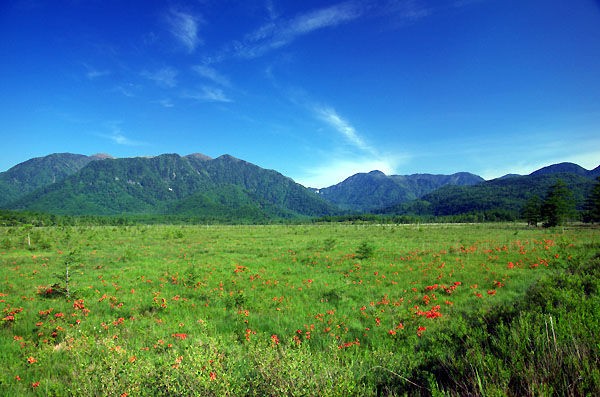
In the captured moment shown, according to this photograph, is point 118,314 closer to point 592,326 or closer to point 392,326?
point 392,326

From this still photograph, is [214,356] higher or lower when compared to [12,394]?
higher

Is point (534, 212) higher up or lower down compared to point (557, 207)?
lower down

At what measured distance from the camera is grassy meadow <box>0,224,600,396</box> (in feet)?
11.6

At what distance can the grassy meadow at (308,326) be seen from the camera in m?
3.53

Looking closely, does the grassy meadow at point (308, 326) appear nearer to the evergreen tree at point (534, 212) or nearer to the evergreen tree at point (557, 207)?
the evergreen tree at point (557, 207)

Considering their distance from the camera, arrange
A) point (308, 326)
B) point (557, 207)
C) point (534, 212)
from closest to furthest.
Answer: point (308, 326) → point (557, 207) → point (534, 212)

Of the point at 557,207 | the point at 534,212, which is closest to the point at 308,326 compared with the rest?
the point at 557,207

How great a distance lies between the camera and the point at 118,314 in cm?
993

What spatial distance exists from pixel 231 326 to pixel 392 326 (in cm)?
505

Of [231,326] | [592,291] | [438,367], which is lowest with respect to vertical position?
[231,326]

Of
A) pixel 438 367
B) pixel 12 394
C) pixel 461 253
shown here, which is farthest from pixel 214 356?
pixel 461 253

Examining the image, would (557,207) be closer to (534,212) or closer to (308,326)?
(534,212)

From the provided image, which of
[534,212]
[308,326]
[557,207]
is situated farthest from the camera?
[534,212]

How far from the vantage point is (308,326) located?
26.9ft
